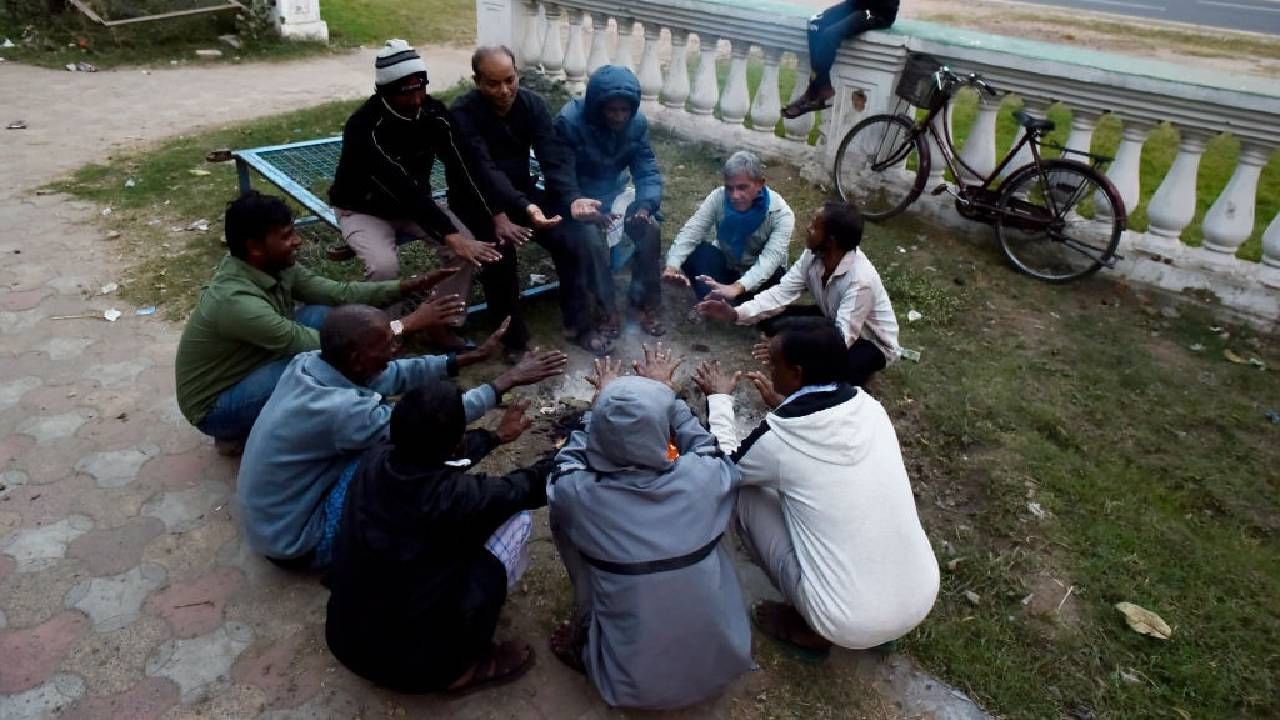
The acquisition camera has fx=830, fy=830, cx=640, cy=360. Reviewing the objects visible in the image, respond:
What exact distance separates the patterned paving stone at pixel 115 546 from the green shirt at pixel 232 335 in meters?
0.48

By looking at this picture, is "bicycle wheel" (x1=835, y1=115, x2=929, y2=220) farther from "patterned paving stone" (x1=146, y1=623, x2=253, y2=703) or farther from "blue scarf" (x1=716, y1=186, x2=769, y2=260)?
"patterned paving stone" (x1=146, y1=623, x2=253, y2=703)

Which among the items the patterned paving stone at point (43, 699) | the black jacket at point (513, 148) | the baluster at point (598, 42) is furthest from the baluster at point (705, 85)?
the patterned paving stone at point (43, 699)

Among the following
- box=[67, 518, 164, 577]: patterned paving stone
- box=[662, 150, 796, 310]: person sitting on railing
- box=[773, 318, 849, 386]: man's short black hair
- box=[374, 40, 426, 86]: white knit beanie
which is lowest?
box=[67, 518, 164, 577]: patterned paving stone

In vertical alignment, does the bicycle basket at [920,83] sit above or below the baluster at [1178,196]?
above

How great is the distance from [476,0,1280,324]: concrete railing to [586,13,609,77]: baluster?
0.01 meters

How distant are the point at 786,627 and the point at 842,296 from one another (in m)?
1.69

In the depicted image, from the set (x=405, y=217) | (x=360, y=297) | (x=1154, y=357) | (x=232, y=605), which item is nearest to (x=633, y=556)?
(x=232, y=605)

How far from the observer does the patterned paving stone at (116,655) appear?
9.34 feet

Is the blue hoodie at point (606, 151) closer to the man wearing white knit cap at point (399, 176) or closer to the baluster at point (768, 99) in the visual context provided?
the man wearing white knit cap at point (399, 176)

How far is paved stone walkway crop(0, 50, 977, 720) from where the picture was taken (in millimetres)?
2844

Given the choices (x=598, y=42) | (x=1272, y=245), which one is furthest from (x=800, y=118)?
(x=1272, y=245)

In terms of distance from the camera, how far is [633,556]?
254 centimetres

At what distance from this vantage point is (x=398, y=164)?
4531 millimetres

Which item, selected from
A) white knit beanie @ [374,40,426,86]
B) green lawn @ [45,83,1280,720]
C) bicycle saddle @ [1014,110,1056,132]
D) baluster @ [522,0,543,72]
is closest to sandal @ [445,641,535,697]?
green lawn @ [45,83,1280,720]
